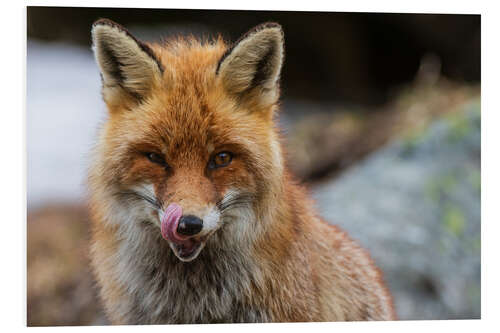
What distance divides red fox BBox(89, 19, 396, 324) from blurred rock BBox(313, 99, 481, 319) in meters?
1.76

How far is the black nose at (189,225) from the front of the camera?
8.12ft

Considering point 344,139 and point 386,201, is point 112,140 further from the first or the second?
point 344,139

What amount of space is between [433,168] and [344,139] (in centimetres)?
202

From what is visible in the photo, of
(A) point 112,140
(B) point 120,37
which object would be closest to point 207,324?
(A) point 112,140

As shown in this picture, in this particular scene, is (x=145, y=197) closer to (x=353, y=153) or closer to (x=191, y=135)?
(x=191, y=135)

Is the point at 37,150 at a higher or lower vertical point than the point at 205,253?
higher

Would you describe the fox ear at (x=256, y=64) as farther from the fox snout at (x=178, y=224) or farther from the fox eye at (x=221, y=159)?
the fox snout at (x=178, y=224)

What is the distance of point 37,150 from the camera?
4.16 m

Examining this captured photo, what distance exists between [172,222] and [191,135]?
1.39 feet

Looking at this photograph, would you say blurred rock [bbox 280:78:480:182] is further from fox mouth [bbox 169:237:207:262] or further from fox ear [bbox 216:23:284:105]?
fox mouth [bbox 169:237:207:262]

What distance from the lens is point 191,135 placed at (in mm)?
2691

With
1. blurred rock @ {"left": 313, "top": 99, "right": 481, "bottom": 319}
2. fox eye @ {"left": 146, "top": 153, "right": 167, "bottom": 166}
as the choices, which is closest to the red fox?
fox eye @ {"left": 146, "top": 153, "right": 167, "bottom": 166}

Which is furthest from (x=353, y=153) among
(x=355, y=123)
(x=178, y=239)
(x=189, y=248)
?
(x=178, y=239)

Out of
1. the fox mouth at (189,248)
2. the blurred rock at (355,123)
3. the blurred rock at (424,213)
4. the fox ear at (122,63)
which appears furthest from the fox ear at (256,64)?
the blurred rock at (355,123)
